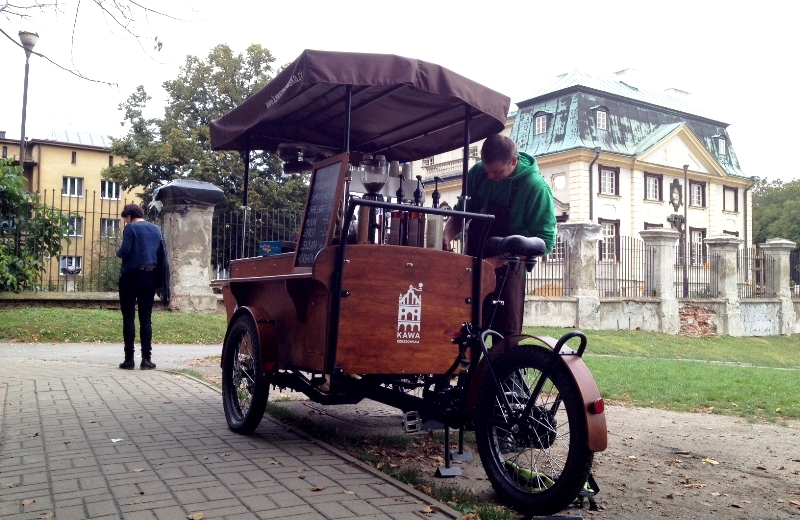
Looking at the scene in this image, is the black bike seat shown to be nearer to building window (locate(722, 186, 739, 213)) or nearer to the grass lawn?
the grass lawn

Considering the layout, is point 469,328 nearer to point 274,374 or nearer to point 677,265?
point 274,374

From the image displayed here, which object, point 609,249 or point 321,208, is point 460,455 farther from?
point 609,249

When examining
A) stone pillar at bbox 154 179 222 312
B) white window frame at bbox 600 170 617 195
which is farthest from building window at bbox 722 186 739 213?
stone pillar at bbox 154 179 222 312

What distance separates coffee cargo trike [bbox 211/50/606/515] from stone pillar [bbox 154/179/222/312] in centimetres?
956

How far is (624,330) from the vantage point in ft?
66.2

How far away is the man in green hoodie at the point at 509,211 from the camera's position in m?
5.46

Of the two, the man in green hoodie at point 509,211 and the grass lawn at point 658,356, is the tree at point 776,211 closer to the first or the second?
the grass lawn at point 658,356

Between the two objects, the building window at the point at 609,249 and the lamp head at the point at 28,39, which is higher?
the lamp head at the point at 28,39

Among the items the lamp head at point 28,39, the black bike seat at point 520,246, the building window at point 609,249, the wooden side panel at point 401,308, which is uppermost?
the lamp head at point 28,39

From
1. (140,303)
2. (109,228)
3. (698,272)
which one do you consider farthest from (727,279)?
(140,303)

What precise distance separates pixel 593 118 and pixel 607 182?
369cm

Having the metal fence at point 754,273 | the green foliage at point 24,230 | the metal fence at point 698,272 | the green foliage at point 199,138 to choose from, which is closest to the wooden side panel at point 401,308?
the green foliage at point 24,230

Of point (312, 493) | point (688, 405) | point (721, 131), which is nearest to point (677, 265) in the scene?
point (688, 405)

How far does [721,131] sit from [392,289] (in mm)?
51912
